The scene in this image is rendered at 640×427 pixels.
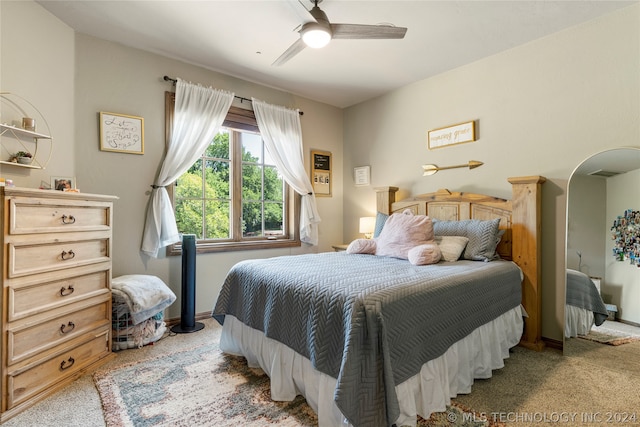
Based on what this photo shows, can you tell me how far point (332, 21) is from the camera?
8.12 feet

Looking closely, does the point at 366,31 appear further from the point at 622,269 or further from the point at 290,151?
the point at 622,269

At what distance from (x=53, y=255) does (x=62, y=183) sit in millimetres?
658

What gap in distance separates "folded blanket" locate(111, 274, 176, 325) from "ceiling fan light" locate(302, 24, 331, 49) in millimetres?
2253

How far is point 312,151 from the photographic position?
422 cm

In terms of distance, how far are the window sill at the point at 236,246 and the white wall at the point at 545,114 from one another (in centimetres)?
165

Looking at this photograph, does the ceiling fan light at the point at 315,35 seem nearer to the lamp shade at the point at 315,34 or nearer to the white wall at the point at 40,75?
the lamp shade at the point at 315,34

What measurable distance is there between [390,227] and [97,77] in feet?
9.67

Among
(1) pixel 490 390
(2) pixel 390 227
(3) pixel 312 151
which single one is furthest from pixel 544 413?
(3) pixel 312 151

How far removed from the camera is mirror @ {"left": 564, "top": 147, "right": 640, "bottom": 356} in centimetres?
224

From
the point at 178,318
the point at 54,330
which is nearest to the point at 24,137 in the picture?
the point at 54,330

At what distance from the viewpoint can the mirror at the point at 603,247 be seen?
2240mm

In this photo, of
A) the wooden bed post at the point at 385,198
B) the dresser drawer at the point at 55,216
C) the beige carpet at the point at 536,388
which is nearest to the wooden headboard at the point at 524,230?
the beige carpet at the point at 536,388

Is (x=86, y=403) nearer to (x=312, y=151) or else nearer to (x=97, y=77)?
(x=97, y=77)

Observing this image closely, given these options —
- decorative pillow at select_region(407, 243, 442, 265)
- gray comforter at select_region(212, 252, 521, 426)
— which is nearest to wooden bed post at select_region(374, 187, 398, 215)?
decorative pillow at select_region(407, 243, 442, 265)
